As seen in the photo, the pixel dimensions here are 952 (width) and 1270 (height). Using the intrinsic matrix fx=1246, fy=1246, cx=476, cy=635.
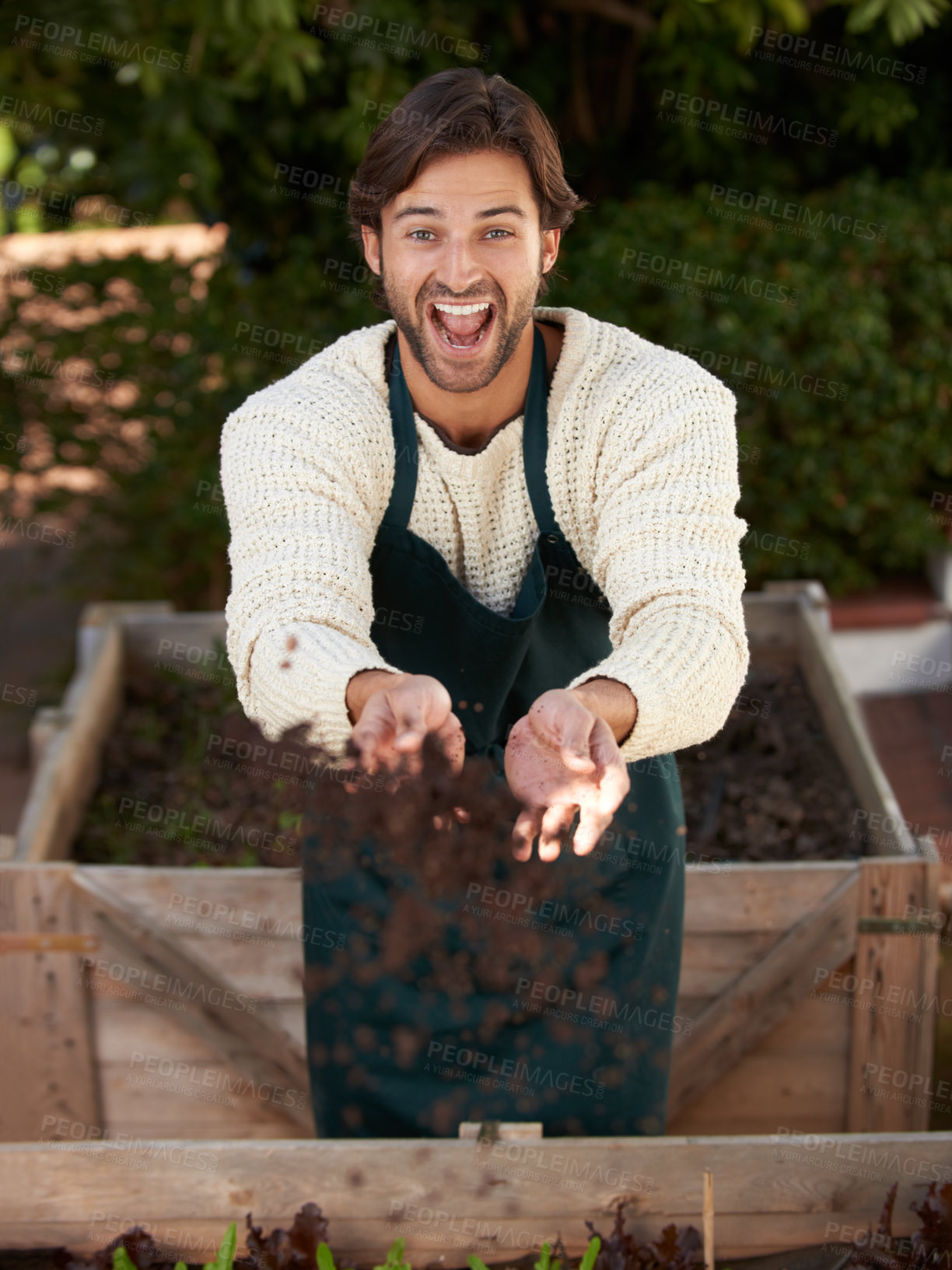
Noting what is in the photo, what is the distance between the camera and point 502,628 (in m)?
1.85

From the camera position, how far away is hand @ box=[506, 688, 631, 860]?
1406mm

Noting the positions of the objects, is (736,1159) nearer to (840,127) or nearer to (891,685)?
(891,685)

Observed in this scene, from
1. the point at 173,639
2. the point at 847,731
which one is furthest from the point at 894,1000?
the point at 173,639

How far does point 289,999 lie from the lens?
8.44 ft

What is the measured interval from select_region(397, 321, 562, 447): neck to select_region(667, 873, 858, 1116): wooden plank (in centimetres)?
125

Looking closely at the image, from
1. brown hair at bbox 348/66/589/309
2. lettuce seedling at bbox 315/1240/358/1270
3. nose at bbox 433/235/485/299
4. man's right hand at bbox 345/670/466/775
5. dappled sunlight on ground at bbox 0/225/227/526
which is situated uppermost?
dappled sunlight on ground at bbox 0/225/227/526

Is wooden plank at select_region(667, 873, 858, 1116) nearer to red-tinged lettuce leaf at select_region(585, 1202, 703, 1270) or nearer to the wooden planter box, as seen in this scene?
the wooden planter box

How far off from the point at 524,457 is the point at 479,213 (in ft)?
1.17

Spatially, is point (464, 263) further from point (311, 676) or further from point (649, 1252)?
point (649, 1252)

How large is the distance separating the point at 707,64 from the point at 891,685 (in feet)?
7.89

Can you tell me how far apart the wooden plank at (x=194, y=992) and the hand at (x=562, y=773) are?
1264mm

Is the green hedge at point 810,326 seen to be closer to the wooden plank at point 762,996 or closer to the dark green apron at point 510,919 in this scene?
the wooden plank at point 762,996

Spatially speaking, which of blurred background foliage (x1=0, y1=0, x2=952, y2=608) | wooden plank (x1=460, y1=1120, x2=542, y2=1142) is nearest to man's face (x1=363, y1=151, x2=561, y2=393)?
wooden plank (x1=460, y1=1120, x2=542, y2=1142)

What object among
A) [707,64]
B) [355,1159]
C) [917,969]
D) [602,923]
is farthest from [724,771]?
[707,64]
